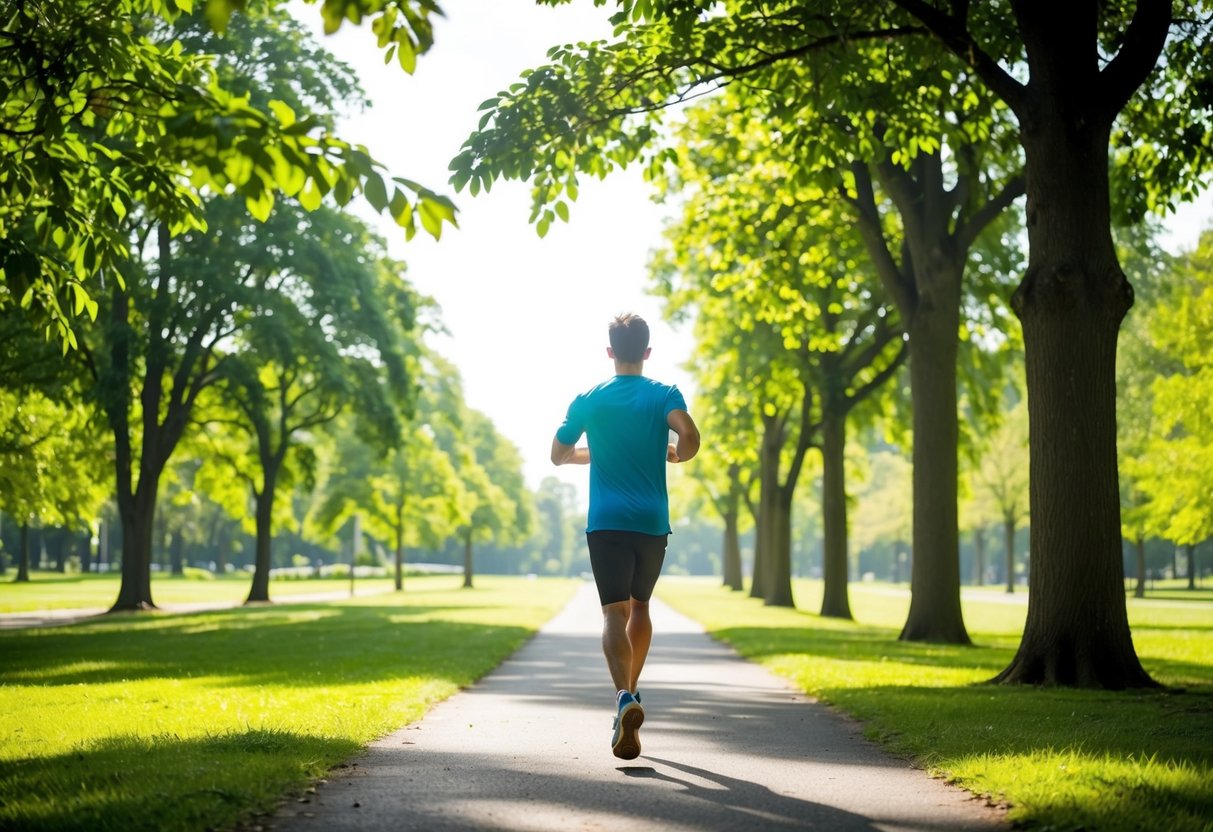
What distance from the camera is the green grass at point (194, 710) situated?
15.9 ft

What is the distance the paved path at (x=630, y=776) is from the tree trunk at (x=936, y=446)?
771 cm

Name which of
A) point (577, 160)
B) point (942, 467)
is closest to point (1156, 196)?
point (942, 467)

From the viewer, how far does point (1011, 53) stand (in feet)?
38.8

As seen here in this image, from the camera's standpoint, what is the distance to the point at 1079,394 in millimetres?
10023

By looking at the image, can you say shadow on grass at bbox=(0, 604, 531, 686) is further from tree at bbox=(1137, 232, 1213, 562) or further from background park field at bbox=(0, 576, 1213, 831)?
tree at bbox=(1137, 232, 1213, 562)

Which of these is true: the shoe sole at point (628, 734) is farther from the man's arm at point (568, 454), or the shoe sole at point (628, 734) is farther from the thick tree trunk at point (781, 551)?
the thick tree trunk at point (781, 551)

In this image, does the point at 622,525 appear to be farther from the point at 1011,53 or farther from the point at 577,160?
the point at 1011,53

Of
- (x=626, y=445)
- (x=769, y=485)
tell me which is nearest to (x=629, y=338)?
(x=626, y=445)

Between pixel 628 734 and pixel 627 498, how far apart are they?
1199mm

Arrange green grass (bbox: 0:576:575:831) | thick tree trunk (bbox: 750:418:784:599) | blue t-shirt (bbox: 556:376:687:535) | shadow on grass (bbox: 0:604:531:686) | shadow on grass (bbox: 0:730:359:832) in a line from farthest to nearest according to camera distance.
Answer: thick tree trunk (bbox: 750:418:784:599)
shadow on grass (bbox: 0:604:531:686)
blue t-shirt (bbox: 556:376:687:535)
green grass (bbox: 0:576:575:831)
shadow on grass (bbox: 0:730:359:832)

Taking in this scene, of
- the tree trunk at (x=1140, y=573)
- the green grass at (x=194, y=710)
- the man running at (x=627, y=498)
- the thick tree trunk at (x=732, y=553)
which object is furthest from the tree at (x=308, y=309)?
the tree trunk at (x=1140, y=573)

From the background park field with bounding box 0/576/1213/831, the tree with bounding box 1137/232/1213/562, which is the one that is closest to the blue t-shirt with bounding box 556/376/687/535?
the background park field with bounding box 0/576/1213/831

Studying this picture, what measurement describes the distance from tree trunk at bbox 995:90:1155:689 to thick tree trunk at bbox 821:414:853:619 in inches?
605

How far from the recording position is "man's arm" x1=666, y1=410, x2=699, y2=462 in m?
6.05
